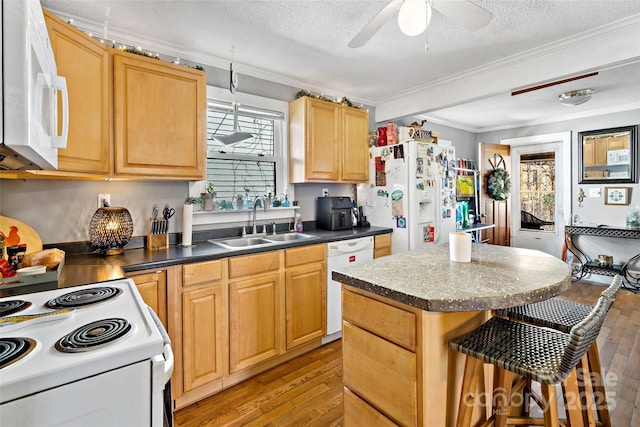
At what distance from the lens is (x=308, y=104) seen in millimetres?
2910

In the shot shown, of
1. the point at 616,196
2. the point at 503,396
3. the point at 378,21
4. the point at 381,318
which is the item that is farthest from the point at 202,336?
the point at 616,196

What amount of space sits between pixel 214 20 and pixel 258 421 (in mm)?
2499

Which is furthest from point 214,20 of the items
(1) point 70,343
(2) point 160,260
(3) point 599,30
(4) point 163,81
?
(3) point 599,30

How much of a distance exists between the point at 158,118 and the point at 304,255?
141 cm

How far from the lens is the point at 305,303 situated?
2.53 m

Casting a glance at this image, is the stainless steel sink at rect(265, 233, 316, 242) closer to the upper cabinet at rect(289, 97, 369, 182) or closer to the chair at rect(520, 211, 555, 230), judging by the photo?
the upper cabinet at rect(289, 97, 369, 182)

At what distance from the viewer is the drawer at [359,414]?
1.31 metres

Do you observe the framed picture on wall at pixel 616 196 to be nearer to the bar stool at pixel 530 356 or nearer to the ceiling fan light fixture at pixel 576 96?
the ceiling fan light fixture at pixel 576 96

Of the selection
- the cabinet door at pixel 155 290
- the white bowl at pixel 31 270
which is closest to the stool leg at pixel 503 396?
the cabinet door at pixel 155 290

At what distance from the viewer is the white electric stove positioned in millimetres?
744

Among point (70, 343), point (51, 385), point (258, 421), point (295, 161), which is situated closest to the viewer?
point (51, 385)

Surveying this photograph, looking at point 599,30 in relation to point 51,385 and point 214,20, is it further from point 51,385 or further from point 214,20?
point 51,385

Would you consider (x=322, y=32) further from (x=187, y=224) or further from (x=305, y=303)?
(x=305, y=303)

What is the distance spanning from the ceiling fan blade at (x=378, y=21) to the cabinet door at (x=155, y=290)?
1.77m
